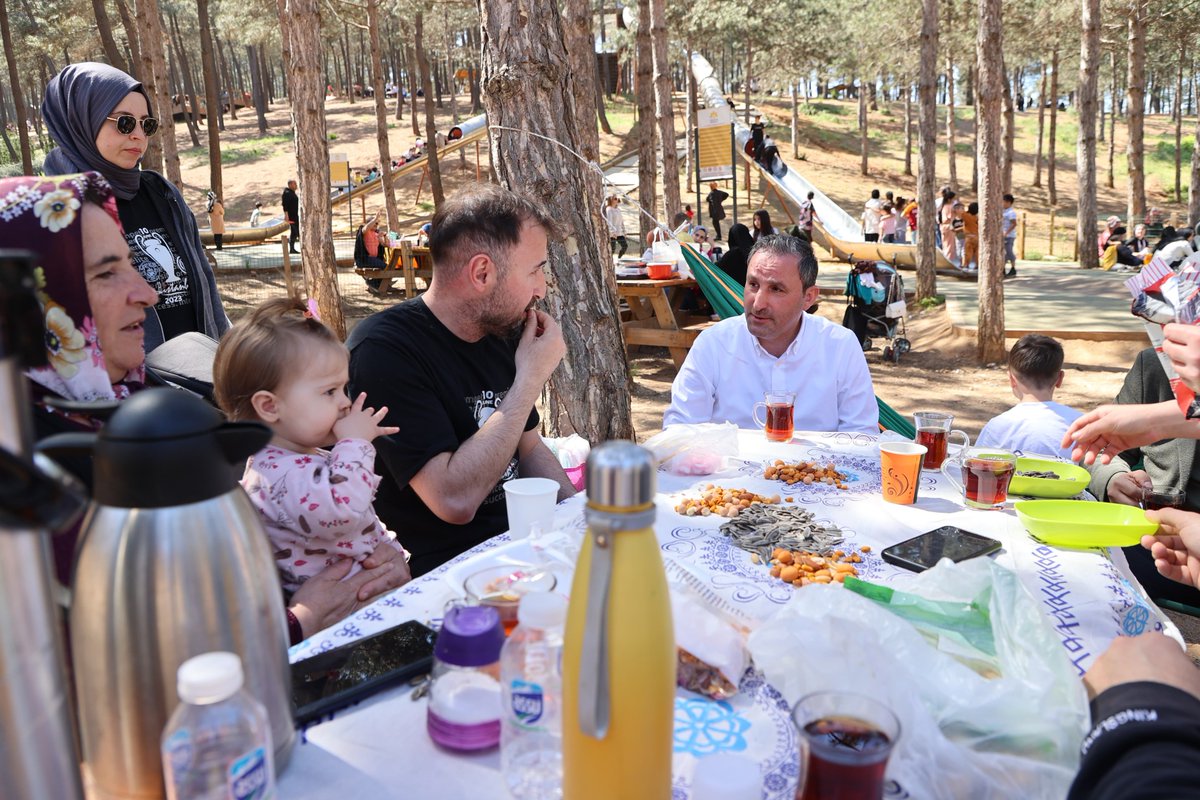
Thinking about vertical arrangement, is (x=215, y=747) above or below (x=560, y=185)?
below

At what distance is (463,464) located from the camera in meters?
2.02

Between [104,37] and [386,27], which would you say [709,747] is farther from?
[386,27]

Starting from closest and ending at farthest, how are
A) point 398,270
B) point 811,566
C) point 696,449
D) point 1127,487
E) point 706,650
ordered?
point 706,650, point 811,566, point 696,449, point 1127,487, point 398,270

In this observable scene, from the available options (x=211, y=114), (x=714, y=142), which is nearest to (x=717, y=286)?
(x=714, y=142)

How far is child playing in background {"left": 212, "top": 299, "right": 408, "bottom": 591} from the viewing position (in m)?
1.67

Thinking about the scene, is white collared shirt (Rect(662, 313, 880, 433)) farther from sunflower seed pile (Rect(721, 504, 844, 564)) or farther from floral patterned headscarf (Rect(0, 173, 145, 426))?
floral patterned headscarf (Rect(0, 173, 145, 426))

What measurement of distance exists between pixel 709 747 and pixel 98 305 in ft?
4.36

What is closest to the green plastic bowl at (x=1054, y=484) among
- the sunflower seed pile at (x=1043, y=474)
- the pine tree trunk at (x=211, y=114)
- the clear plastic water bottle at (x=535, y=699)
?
the sunflower seed pile at (x=1043, y=474)

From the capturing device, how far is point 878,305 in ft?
29.5

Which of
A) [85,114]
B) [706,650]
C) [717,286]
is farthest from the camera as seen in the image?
[717,286]

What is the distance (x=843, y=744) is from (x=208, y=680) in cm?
61

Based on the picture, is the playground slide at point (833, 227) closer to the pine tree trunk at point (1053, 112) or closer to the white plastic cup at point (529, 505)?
the pine tree trunk at point (1053, 112)

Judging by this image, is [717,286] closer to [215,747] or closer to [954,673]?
[954,673]

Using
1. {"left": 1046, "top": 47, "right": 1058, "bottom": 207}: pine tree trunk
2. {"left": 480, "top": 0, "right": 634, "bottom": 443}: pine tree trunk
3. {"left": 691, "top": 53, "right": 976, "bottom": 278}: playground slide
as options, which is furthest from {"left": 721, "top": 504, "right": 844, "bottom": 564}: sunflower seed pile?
{"left": 1046, "top": 47, "right": 1058, "bottom": 207}: pine tree trunk
